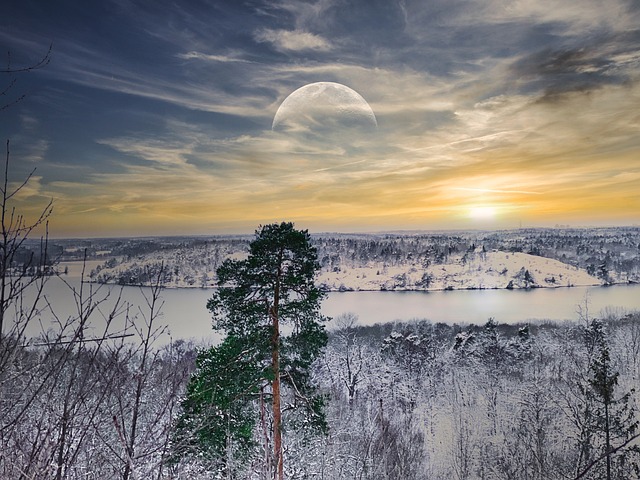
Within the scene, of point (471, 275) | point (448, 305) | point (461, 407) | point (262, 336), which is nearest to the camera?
point (262, 336)

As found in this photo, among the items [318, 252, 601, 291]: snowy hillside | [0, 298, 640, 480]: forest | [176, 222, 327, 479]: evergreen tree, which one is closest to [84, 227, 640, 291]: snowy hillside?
[318, 252, 601, 291]: snowy hillside

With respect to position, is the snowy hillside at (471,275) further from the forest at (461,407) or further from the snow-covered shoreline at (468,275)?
the forest at (461,407)

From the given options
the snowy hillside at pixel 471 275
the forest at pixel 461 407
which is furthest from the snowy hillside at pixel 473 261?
the forest at pixel 461 407

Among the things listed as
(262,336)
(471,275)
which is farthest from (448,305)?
(262,336)

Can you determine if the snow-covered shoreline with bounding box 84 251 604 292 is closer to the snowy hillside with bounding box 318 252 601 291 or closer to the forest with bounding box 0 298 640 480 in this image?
the snowy hillside with bounding box 318 252 601 291

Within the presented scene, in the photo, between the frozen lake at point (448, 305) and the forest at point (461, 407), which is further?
the frozen lake at point (448, 305)

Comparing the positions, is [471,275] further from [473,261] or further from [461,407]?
[461,407]

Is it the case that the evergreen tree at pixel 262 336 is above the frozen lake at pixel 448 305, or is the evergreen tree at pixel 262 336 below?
above

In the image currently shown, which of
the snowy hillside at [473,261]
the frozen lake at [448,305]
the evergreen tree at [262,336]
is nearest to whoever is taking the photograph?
the evergreen tree at [262,336]
